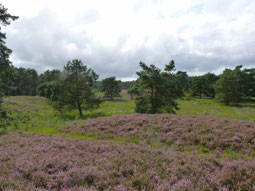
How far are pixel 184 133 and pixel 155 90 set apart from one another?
12.6 metres

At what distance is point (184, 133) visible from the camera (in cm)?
951

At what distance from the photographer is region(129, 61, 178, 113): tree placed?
20734 millimetres

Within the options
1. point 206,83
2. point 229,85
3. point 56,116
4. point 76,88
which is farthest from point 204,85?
point 56,116

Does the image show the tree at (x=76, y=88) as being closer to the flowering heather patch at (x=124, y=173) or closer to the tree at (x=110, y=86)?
the flowering heather patch at (x=124, y=173)

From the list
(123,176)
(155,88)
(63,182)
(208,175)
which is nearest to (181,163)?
(208,175)

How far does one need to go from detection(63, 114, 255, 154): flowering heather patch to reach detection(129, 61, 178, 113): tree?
8617mm

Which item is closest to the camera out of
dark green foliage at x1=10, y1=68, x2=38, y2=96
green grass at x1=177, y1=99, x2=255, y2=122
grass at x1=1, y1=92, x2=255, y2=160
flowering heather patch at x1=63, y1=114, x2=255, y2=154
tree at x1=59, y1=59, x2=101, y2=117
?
flowering heather patch at x1=63, y1=114, x2=255, y2=154

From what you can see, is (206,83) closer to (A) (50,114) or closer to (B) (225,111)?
(B) (225,111)

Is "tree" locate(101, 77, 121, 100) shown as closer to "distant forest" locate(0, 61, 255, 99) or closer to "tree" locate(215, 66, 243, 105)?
"distant forest" locate(0, 61, 255, 99)

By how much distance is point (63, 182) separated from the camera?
4.10 meters

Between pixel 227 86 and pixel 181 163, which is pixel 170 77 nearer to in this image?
pixel 181 163

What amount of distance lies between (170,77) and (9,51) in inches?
876

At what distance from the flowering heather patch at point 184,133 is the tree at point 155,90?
28.3 feet

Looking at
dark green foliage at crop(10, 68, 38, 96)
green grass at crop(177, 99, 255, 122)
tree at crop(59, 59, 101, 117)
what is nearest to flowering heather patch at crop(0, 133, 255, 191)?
tree at crop(59, 59, 101, 117)
